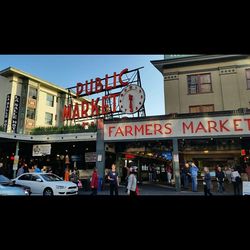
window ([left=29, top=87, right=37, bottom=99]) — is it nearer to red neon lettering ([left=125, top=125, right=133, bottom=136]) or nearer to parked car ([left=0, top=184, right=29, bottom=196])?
red neon lettering ([left=125, top=125, right=133, bottom=136])

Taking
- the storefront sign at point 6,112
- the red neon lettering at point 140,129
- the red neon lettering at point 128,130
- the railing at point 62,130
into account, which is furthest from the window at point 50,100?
the red neon lettering at point 140,129

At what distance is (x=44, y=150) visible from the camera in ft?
73.5

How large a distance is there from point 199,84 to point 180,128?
6.31m

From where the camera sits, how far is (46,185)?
1348 cm

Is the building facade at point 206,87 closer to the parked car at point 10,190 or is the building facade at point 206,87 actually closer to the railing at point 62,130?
the railing at point 62,130

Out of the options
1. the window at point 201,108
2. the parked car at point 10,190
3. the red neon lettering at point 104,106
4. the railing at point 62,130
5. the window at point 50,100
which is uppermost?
the window at point 50,100

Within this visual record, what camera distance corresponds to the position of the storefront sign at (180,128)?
15391 millimetres

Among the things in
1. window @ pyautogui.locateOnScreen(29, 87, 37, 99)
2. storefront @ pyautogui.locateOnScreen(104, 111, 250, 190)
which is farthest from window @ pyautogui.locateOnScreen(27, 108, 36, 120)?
storefront @ pyautogui.locateOnScreen(104, 111, 250, 190)

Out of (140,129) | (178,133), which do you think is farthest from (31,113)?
(178,133)

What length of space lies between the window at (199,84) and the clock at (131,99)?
4.77 m

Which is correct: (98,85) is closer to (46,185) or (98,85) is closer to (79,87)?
(79,87)
